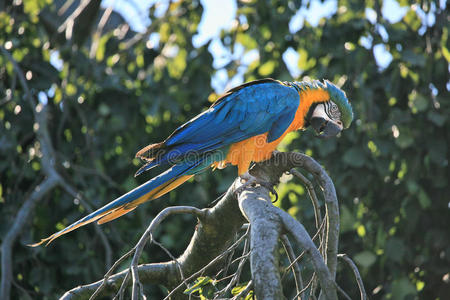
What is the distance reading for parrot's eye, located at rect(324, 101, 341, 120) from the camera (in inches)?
90.4

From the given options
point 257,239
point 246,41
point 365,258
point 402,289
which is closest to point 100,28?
point 246,41

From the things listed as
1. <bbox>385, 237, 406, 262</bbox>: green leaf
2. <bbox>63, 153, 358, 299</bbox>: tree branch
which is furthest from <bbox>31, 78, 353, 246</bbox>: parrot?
<bbox>385, 237, 406, 262</bbox>: green leaf

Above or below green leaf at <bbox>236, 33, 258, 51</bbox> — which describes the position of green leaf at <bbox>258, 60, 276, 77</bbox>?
below

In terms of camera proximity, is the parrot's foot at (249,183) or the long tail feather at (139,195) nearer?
the parrot's foot at (249,183)

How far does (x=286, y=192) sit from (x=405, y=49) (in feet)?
3.89

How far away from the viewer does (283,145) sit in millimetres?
3508

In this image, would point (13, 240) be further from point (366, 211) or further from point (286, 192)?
point (366, 211)

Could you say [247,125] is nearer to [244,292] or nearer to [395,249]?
[244,292]

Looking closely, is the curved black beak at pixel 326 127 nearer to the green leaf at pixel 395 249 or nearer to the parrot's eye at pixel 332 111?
the parrot's eye at pixel 332 111

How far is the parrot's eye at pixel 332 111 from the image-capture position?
2295 mm

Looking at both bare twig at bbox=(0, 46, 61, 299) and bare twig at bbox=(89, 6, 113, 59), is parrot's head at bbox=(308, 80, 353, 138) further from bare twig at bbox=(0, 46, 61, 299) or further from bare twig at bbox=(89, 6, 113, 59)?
bare twig at bbox=(89, 6, 113, 59)

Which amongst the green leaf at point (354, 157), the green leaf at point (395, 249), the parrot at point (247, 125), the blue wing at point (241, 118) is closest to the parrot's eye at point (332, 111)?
the parrot at point (247, 125)

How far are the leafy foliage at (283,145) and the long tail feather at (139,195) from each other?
1.28m

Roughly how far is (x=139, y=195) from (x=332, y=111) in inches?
38.9
